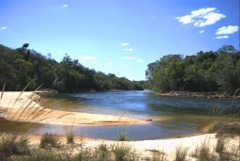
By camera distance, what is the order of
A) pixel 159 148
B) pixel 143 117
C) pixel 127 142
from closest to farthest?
1. pixel 127 142
2. pixel 159 148
3. pixel 143 117

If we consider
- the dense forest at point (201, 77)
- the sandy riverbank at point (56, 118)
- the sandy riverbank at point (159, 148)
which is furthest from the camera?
the dense forest at point (201, 77)

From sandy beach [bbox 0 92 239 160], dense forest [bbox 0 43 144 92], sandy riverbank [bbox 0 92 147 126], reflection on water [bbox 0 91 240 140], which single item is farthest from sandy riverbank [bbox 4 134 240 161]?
dense forest [bbox 0 43 144 92]

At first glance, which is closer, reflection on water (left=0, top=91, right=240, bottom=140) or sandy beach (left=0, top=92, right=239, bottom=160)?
sandy beach (left=0, top=92, right=239, bottom=160)

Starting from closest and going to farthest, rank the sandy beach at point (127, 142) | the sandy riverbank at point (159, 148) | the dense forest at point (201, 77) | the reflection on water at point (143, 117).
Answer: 1. the sandy beach at point (127, 142)
2. the sandy riverbank at point (159, 148)
3. the reflection on water at point (143, 117)
4. the dense forest at point (201, 77)

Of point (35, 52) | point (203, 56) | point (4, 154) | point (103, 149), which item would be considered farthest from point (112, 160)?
point (203, 56)

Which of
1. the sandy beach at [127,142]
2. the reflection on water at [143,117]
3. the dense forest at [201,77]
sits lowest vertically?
the reflection on water at [143,117]

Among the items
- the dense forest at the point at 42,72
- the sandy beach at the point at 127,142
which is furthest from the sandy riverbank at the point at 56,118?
the dense forest at the point at 42,72

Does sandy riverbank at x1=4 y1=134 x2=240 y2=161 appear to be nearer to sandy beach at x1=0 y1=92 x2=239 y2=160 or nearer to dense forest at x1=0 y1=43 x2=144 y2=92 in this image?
sandy beach at x1=0 y1=92 x2=239 y2=160

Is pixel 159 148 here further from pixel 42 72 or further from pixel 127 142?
pixel 42 72

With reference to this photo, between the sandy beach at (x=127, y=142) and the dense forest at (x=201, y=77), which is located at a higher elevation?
the dense forest at (x=201, y=77)

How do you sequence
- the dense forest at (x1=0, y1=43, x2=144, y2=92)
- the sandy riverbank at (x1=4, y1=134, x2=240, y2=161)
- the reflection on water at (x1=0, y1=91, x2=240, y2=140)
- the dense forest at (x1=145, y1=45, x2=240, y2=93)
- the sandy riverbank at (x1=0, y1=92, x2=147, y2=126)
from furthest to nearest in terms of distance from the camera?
the dense forest at (x1=145, y1=45, x2=240, y2=93) → the dense forest at (x1=0, y1=43, x2=144, y2=92) → the reflection on water at (x1=0, y1=91, x2=240, y2=140) → the sandy riverbank at (x1=0, y1=92, x2=147, y2=126) → the sandy riverbank at (x1=4, y1=134, x2=240, y2=161)

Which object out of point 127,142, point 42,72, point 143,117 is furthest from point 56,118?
point 42,72

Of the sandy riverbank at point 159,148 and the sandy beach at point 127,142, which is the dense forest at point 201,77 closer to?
the sandy beach at point 127,142

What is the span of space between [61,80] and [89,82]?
25484mm
